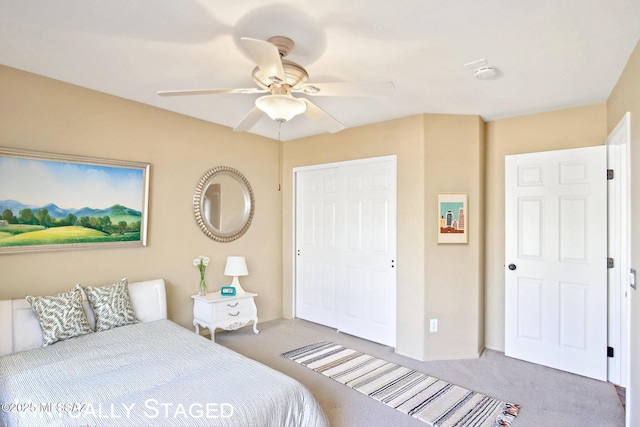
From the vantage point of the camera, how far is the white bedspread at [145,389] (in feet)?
5.35

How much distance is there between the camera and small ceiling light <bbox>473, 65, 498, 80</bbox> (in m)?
2.43

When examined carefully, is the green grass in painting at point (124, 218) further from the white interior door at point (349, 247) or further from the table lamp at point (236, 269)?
the white interior door at point (349, 247)

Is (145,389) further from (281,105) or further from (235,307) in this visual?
(235,307)

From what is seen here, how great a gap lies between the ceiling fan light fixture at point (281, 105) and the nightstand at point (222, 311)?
2340mm

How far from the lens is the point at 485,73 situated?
2480 millimetres

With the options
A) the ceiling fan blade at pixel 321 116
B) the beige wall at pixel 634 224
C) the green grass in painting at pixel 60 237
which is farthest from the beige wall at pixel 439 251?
the green grass in painting at pixel 60 237

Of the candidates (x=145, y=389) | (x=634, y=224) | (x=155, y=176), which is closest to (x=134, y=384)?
(x=145, y=389)

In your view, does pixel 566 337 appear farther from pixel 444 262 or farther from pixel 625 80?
pixel 625 80

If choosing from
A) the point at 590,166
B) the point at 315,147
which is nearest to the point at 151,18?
the point at 315,147

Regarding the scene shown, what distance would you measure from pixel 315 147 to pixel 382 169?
1030 millimetres

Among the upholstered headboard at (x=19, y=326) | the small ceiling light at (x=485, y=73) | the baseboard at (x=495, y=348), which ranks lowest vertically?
the baseboard at (x=495, y=348)

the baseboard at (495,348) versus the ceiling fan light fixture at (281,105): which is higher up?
the ceiling fan light fixture at (281,105)

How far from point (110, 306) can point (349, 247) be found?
2475 millimetres

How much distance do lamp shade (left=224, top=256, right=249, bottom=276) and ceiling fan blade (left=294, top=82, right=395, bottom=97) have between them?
242 centimetres
